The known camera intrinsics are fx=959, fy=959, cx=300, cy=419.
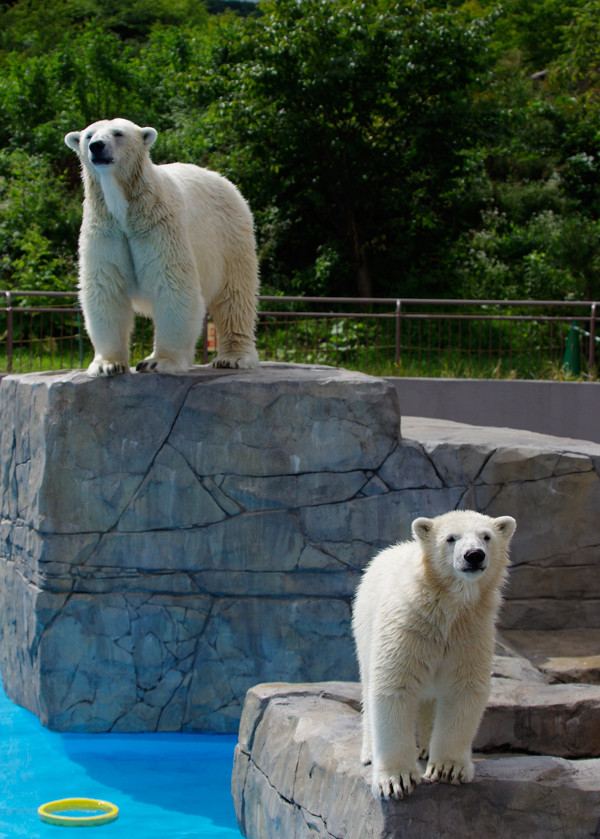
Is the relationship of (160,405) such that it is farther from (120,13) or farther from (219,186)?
(120,13)

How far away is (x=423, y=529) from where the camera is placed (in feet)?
10.3

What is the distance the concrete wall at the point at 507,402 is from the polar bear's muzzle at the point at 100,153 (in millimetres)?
5912

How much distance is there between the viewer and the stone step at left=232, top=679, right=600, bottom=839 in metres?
3.13

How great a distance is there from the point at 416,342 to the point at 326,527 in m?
6.67

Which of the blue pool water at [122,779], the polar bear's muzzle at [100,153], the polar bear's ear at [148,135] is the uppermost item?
the polar bear's ear at [148,135]

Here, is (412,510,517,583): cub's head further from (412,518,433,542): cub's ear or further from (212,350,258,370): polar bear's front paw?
(212,350,258,370): polar bear's front paw

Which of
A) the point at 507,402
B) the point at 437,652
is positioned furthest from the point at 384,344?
the point at 437,652

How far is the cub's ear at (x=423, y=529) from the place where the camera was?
10.2ft

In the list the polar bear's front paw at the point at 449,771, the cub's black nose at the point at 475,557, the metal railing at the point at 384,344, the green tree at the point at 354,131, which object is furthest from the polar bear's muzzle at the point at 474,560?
the green tree at the point at 354,131

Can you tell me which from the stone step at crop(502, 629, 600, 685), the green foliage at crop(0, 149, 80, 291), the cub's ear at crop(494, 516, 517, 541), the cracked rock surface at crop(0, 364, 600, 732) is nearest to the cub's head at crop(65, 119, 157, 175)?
the cracked rock surface at crop(0, 364, 600, 732)

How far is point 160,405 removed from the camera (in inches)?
212

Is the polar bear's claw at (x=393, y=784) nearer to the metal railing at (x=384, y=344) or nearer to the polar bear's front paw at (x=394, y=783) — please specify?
the polar bear's front paw at (x=394, y=783)

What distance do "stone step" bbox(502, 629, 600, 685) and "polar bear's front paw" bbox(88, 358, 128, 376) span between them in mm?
2629

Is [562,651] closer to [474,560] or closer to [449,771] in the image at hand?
[449,771]
